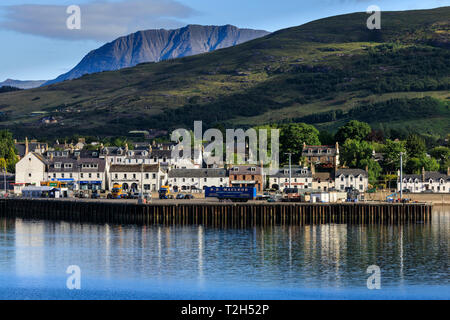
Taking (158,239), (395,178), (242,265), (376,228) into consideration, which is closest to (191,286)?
(242,265)

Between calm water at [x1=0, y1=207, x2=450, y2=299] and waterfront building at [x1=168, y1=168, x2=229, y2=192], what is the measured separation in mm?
48558

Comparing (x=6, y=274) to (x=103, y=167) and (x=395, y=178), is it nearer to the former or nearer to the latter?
(x=103, y=167)

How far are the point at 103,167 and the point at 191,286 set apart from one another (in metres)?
97.2

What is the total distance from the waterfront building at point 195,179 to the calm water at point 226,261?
159 feet

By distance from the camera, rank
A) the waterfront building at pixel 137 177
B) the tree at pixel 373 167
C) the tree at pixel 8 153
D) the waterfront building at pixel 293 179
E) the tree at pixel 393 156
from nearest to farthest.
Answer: the waterfront building at pixel 137 177 < the waterfront building at pixel 293 179 < the tree at pixel 373 167 < the tree at pixel 393 156 < the tree at pixel 8 153

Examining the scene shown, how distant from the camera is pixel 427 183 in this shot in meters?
162

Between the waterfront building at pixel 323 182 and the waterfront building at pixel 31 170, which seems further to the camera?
the waterfront building at pixel 323 182

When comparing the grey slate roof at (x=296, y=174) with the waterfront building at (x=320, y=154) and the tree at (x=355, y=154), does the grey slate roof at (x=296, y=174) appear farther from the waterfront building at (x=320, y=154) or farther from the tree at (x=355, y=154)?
the waterfront building at (x=320, y=154)

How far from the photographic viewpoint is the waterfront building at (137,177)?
522 ft

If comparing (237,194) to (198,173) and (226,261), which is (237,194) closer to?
(198,173)

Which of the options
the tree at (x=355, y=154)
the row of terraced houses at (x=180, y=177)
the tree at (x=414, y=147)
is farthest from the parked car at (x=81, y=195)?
the tree at (x=414, y=147)

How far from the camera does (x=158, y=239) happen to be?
97062 mm

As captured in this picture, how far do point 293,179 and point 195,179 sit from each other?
68.3ft

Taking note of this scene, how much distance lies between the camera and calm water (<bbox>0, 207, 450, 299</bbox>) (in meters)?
67.0
